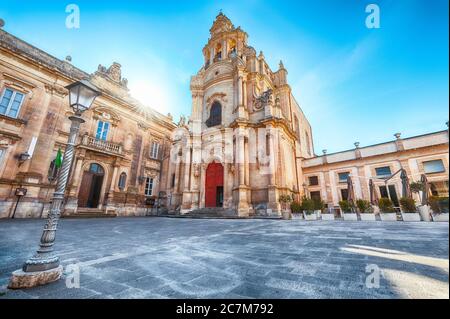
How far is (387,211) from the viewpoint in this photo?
1009cm

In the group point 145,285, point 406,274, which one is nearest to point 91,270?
point 145,285

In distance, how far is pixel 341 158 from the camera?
19594 mm

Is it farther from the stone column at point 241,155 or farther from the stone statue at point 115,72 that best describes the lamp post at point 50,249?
the stone statue at point 115,72

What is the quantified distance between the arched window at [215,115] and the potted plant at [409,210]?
45.0 feet

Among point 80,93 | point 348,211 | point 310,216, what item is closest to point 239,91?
point 310,216

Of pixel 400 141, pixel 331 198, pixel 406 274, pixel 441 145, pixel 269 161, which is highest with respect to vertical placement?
pixel 400 141

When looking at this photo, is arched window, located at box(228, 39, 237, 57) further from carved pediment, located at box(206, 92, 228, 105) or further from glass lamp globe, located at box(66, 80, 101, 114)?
glass lamp globe, located at box(66, 80, 101, 114)

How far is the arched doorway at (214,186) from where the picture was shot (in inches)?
613

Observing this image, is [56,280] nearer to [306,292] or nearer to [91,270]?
[91,270]

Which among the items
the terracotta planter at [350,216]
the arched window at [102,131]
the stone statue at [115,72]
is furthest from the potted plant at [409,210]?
the stone statue at [115,72]

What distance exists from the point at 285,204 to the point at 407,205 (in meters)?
6.20

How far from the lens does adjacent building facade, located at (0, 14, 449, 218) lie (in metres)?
12.0
